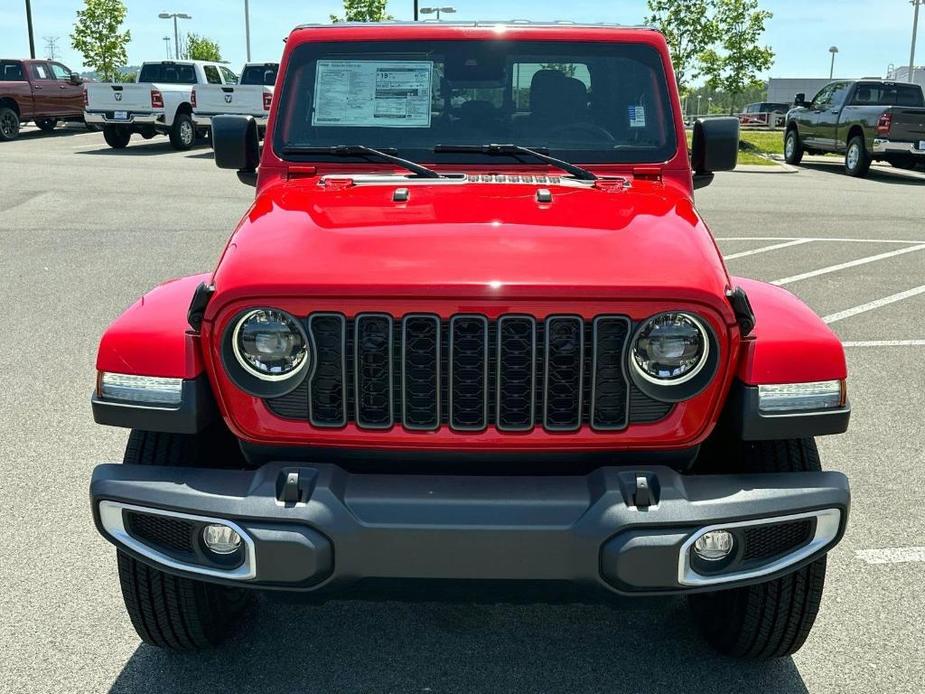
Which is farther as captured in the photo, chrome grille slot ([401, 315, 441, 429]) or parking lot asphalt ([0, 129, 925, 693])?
parking lot asphalt ([0, 129, 925, 693])

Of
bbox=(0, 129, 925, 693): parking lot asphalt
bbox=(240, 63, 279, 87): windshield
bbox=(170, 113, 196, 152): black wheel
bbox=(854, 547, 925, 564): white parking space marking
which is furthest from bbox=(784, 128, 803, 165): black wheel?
bbox=(854, 547, 925, 564): white parking space marking

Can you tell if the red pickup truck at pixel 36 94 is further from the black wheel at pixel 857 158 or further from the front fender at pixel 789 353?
the front fender at pixel 789 353

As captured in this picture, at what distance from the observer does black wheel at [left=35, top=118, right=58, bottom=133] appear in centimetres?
2626

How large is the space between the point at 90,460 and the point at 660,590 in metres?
3.17

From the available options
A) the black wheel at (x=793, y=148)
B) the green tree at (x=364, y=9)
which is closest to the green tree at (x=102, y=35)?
the green tree at (x=364, y=9)

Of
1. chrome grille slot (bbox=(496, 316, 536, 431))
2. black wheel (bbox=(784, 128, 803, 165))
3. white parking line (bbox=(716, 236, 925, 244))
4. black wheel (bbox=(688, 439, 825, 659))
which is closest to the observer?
chrome grille slot (bbox=(496, 316, 536, 431))

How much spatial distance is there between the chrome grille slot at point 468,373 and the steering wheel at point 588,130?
158 centimetres

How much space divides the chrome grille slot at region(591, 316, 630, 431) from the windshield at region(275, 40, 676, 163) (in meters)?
1.42

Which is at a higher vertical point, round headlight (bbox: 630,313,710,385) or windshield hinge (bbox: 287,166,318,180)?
windshield hinge (bbox: 287,166,318,180)

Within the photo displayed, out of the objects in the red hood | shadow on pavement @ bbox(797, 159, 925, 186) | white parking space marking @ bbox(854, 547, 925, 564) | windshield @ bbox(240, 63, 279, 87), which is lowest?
shadow on pavement @ bbox(797, 159, 925, 186)

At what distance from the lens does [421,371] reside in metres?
2.58

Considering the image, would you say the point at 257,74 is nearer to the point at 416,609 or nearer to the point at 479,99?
the point at 479,99

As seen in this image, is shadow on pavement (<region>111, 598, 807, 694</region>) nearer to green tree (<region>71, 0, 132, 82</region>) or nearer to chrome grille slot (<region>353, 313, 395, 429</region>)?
chrome grille slot (<region>353, 313, 395, 429</region>)

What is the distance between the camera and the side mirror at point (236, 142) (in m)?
4.16
